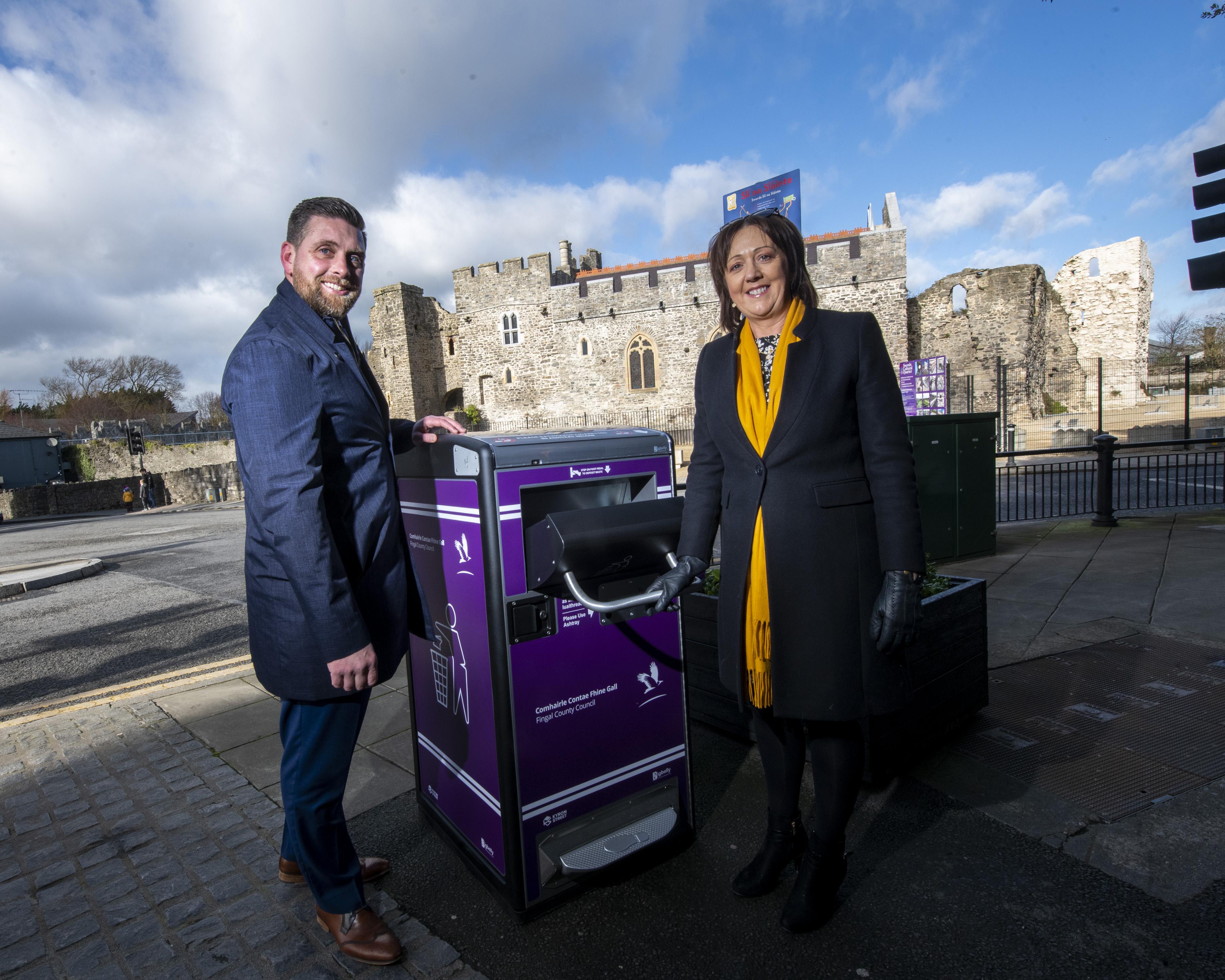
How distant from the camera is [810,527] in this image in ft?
5.91

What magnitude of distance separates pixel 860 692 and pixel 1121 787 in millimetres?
1476

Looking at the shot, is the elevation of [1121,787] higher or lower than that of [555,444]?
lower

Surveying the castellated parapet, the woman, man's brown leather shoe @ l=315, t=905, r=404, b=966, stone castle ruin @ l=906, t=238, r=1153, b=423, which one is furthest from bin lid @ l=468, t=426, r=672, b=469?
stone castle ruin @ l=906, t=238, r=1153, b=423

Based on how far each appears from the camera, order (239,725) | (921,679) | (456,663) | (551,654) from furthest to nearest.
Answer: (239,725) < (921,679) < (456,663) < (551,654)

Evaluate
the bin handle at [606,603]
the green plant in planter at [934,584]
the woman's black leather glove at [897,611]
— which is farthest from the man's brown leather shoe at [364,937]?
the green plant in planter at [934,584]

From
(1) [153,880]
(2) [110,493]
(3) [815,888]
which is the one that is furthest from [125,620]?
(2) [110,493]

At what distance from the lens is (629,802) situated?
2.21m

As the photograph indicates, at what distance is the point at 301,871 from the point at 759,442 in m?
2.03

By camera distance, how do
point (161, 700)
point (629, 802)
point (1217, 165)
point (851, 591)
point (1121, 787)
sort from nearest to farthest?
point (851, 591), point (629, 802), point (1121, 787), point (1217, 165), point (161, 700)

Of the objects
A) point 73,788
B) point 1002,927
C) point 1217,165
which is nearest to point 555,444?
point 1002,927

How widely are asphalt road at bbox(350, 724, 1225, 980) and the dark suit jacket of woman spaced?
0.63m

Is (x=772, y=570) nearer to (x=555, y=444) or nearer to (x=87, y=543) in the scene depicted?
(x=555, y=444)

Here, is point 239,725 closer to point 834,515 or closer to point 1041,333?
point 834,515

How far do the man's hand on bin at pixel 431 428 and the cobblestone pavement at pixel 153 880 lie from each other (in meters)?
1.45
